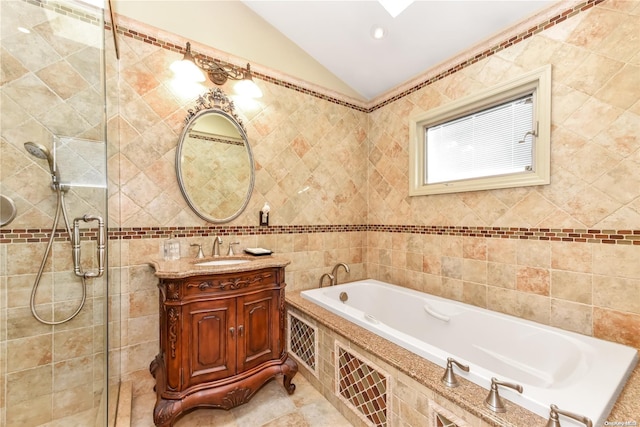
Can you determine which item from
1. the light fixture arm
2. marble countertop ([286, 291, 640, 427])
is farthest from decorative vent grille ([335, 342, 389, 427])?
the light fixture arm

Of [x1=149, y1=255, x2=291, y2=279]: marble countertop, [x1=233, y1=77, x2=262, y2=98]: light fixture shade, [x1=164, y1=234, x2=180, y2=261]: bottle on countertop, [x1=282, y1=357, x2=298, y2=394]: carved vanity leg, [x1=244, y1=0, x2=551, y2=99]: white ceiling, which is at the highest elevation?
[x1=244, y1=0, x2=551, y2=99]: white ceiling

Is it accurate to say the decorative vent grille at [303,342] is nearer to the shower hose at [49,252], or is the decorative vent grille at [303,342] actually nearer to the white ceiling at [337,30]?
the shower hose at [49,252]

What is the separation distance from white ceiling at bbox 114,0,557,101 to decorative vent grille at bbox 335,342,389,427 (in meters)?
2.30

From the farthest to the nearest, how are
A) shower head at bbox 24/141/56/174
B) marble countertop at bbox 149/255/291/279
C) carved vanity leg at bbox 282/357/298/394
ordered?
carved vanity leg at bbox 282/357/298/394, marble countertop at bbox 149/255/291/279, shower head at bbox 24/141/56/174

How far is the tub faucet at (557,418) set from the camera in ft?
2.67

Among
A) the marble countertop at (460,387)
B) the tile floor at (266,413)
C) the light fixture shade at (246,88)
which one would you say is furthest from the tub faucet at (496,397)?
the light fixture shade at (246,88)

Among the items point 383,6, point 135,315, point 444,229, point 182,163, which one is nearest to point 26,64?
point 182,163

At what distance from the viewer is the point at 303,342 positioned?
6.63 feet

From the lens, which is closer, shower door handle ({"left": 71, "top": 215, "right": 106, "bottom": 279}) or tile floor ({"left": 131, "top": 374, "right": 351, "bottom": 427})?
shower door handle ({"left": 71, "top": 215, "right": 106, "bottom": 279})

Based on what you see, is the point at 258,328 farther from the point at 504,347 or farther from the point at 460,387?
the point at 504,347

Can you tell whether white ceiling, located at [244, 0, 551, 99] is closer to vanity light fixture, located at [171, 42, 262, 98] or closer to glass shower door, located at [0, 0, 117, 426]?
vanity light fixture, located at [171, 42, 262, 98]

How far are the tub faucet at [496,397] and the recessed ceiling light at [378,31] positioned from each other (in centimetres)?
230

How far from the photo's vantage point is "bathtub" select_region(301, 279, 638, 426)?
0.98 metres

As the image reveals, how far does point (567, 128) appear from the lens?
1.59 metres
